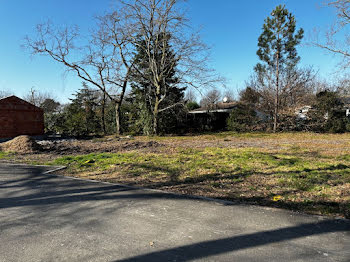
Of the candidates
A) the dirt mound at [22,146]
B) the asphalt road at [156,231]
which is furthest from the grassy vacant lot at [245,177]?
the dirt mound at [22,146]

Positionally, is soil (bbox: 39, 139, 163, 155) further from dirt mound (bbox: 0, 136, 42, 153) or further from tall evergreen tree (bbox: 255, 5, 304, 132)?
tall evergreen tree (bbox: 255, 5, 304, 132)

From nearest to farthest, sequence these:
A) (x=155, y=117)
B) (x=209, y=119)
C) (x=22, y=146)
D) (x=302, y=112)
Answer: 1. (x=22, y=146)
2. (x=155, y=117)
3. (x=302, y=112)
4. (x=209, y=119)

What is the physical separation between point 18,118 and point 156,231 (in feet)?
59.4

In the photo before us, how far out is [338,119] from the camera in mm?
17844

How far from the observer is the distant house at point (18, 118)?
51.8 feet

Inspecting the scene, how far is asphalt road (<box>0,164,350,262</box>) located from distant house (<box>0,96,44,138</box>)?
48.2 feet

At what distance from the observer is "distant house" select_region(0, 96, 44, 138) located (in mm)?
15797

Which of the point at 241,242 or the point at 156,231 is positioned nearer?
the point at 241,242

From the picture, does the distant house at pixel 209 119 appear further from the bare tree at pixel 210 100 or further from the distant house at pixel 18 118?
the distant house at pixel 18 118

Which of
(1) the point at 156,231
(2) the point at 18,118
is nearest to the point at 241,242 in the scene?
(1) the point at 156,231

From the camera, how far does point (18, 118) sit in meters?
16.5

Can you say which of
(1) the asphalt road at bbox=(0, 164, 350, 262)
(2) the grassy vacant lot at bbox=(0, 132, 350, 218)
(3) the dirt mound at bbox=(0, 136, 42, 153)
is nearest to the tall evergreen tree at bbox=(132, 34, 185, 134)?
(3) the dirt mound at bbox=(0, 136, 42, 153)

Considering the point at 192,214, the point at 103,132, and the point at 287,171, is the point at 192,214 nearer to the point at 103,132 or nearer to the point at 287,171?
the point at 287,171

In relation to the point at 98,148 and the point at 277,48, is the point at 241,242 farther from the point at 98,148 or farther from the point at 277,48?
the point at 277,48
